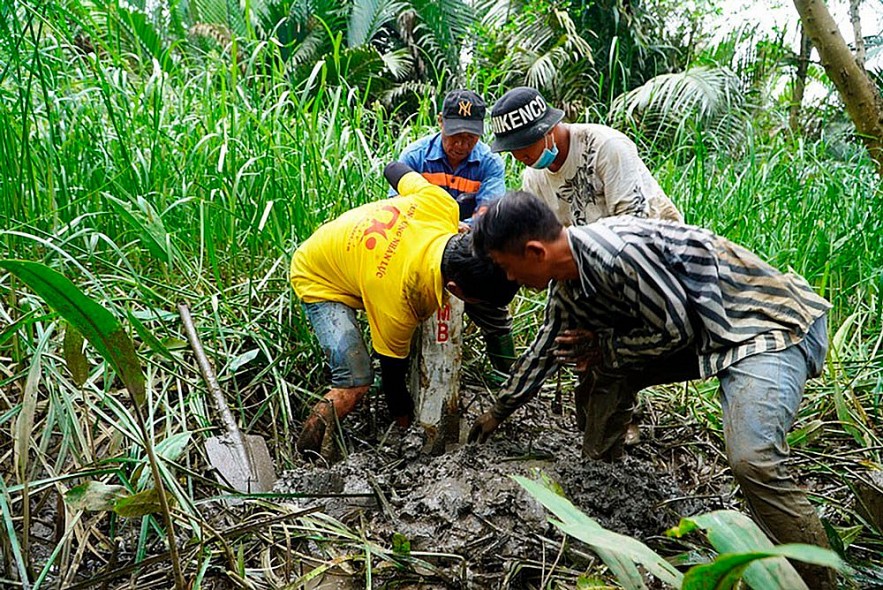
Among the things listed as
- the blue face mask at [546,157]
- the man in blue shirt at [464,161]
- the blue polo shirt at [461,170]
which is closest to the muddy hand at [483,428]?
the man in blue shirt at [464,161]

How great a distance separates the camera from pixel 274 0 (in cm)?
1005

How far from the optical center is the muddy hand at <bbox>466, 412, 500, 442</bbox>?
7.85 ft

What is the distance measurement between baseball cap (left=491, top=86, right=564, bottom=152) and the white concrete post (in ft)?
2.36

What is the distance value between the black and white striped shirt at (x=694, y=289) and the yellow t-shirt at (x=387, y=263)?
0.61 m

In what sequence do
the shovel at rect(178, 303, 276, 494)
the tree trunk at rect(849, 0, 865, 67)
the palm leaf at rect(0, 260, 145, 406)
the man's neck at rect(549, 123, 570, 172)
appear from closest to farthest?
the palm leaf at rect(0, 260, 145, 406)
the shovel at rect(178, 303, 276, 494)
the man's neck at rect(549, 123, 570, 172)
the tree trunk at rect(849, 0, 865, 67)

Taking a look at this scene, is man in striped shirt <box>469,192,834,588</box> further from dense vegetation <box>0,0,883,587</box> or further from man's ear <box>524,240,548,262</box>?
dense vegetation <box>0,0,883,587</box>

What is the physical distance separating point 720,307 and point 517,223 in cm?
58

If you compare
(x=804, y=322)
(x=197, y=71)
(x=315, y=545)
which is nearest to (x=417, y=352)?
(x=315, y=545)

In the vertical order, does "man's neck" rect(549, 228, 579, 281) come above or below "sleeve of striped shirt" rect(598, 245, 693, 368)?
above

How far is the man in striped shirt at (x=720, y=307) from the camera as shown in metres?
1.69

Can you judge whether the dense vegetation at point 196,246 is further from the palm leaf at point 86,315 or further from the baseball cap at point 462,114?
the baseball cap at point 462,114

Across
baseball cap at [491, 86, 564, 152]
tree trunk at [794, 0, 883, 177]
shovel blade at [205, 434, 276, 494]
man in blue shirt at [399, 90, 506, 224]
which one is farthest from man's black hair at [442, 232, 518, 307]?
tree trunk at [794, 0, 883, 177]

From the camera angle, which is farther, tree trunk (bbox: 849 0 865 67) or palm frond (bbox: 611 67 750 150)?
palm frond (bbox: 611 67 750 150)

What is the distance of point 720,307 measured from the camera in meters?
1.79
